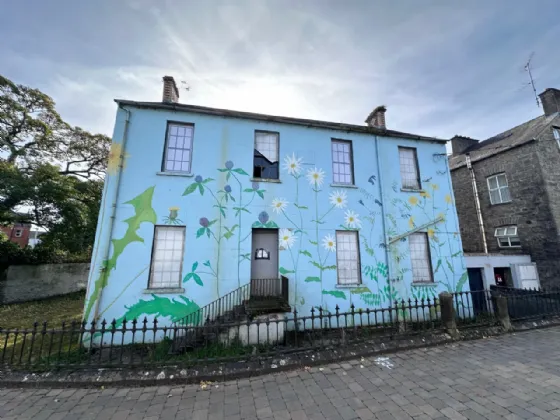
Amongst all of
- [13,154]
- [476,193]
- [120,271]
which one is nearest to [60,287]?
[13,154]

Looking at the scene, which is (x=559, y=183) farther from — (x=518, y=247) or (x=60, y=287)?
(x=60, y=287)

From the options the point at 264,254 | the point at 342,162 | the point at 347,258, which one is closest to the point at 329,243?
the point at 347,258

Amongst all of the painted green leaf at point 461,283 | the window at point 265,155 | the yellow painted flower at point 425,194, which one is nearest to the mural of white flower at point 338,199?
the window at point 265,155

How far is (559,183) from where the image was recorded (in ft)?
40.5

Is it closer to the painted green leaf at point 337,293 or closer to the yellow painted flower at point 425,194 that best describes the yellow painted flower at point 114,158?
the painted green leaf at point 337,293

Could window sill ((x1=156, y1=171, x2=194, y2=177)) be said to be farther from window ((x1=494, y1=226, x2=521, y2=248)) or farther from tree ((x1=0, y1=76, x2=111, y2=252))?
window ((x1=494, y1=226, x2=521, y2=248))

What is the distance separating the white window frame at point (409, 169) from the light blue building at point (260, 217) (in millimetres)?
62

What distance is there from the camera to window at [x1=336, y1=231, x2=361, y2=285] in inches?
355

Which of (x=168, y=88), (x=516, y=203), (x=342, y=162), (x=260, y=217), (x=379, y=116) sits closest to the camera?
(x=260, y=217)

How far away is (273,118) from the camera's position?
9586 millimetres

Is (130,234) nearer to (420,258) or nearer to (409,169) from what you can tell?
(420,258)

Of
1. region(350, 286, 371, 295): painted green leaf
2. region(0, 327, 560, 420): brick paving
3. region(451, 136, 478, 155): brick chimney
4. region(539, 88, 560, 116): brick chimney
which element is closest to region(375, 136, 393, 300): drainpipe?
region(350, 286, 371, 295): painted green leaf

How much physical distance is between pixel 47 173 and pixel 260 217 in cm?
1479

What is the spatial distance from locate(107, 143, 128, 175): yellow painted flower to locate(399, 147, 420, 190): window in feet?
36.9
